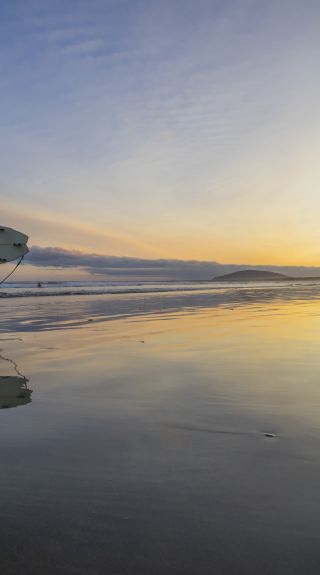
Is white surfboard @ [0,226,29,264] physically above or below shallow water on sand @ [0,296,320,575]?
above

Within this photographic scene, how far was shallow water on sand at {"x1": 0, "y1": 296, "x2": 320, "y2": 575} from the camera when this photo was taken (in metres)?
2.15

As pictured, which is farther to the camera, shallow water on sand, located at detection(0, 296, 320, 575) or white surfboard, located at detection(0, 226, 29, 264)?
white surfboard, located at detection(0, 226, 29, 264)

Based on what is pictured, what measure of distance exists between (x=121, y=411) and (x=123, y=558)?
2.39 metres

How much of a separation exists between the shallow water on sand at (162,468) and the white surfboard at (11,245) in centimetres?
699

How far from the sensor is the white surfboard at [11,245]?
13.1 m

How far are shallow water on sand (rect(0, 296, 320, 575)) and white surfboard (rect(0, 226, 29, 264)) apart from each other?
6.99m

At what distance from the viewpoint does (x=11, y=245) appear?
13117mm

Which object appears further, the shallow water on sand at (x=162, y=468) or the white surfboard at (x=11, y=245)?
the white surfboard at (x=11, y=245)

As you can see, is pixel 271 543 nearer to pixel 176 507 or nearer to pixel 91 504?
pixel 176 507

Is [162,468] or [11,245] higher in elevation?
[11,245]

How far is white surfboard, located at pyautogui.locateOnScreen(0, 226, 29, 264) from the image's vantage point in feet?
42.9

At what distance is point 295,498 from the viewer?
8.63ft

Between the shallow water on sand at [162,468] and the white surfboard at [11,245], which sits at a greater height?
the white surfboard at [11,245]

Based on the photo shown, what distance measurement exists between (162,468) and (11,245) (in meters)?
11.4
